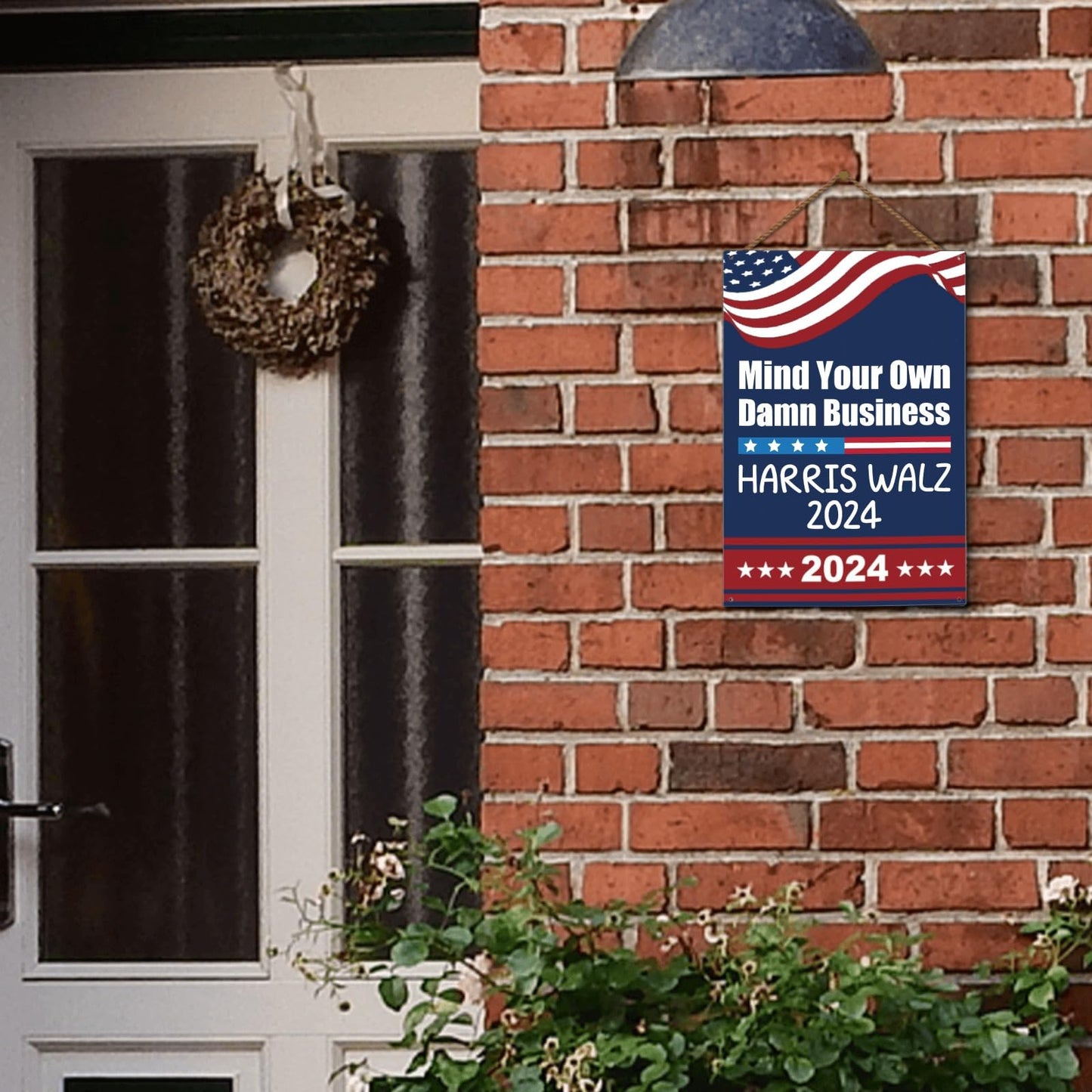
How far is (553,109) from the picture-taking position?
115 inches

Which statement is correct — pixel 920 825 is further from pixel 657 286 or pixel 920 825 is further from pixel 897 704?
pixel 657 286

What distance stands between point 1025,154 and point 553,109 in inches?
25.8

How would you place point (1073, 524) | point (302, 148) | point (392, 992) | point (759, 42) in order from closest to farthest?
point (759, 42), point (392, 992), point (1073, 524), point (302, 148)

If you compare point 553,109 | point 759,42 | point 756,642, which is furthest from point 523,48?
point 756,642

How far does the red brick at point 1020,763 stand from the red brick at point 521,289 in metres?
0.83

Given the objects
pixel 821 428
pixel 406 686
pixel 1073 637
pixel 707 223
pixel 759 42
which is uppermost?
pixel 759 42

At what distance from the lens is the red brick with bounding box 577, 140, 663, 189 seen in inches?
115

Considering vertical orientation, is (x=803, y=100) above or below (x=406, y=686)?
above

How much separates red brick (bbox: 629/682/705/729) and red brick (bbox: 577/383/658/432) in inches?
14.1

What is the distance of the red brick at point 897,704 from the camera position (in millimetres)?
2898

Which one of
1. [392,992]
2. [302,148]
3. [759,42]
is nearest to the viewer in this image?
[759,42]

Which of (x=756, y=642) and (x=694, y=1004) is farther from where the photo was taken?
(x=756, y=642)

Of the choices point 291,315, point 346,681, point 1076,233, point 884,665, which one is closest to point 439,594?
point 346,681

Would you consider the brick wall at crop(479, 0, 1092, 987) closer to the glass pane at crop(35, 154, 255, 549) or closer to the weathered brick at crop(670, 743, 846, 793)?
the weathered brick at crop(670, 743, 846, 793)
